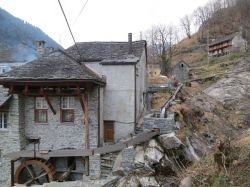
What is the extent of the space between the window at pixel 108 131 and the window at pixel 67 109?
2636 millimetres

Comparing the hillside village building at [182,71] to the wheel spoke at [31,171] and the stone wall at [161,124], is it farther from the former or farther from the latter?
the wheel spoke at [31,171]

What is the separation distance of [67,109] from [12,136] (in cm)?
344

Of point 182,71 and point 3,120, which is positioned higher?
point 182,71

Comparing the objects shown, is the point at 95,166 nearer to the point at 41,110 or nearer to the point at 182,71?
the point at 41,110

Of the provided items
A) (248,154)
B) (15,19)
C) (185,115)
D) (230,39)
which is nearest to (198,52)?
(230,39)

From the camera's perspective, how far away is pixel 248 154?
743 centimetres

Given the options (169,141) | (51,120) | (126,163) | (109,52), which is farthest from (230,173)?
(109,52)

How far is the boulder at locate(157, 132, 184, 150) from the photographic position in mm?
15562

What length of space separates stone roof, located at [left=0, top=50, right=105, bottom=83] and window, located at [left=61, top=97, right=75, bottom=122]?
5.44 ft

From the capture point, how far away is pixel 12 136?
17.7 meters

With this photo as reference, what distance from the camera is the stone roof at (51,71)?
648 inches

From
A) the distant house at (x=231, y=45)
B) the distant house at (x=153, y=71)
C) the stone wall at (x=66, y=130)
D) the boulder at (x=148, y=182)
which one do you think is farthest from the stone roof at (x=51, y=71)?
the distant house at (x=231, y=45)

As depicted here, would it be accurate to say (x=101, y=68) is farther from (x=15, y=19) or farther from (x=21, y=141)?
(x=15, y=19)

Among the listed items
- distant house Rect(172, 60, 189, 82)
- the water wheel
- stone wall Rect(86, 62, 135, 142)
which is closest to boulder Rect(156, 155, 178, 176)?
stone wall Rect(86, 62, 135, 142)
